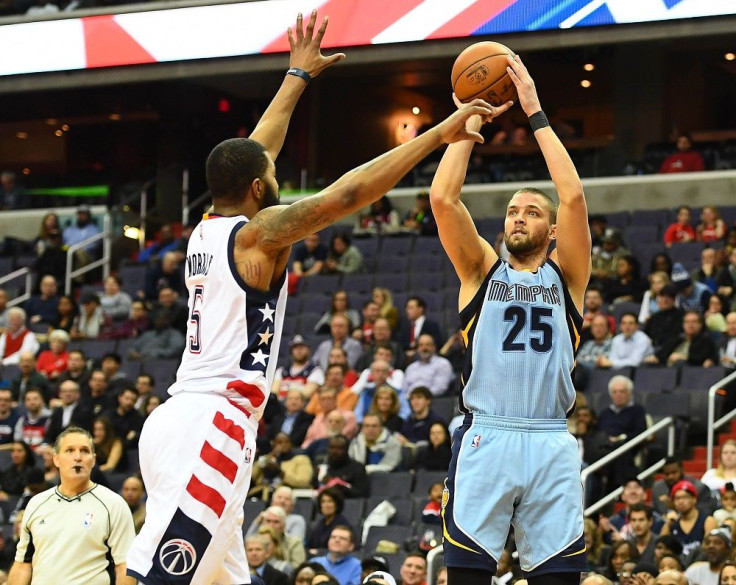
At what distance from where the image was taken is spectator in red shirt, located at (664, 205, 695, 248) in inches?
627

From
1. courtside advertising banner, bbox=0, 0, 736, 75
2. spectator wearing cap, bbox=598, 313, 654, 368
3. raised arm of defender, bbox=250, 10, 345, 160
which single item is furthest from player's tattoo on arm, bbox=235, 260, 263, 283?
courtside advertising banner, bbox=0, 0, 736, 75

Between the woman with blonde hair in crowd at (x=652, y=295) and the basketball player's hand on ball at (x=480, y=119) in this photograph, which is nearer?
the basketball player's hand on ball at (x=480, y=119)

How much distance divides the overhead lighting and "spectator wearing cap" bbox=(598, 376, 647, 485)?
10923 millimetres

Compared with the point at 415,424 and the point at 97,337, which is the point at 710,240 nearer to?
the point at 415,424

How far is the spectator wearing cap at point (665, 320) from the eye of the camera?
13.4 metres

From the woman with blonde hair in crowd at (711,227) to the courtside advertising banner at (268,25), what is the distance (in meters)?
2.58

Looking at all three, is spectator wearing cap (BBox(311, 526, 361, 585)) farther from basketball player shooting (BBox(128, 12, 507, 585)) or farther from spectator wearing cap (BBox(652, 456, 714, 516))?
basketball player shooting (BBox(128, 12, 507, 585))

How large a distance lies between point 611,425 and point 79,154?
1598 centimetres

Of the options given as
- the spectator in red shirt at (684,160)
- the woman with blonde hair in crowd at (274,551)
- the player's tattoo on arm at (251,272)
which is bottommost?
the woman with blonde hair in crowd at (274,551)

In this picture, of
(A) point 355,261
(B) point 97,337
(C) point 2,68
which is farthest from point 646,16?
(C) point 2,68

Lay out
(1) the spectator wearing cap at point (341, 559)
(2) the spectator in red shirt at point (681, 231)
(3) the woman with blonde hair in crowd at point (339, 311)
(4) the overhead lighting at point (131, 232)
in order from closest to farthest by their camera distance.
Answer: (1) the spectator wearing cap at point (341, 559)
(3) the woman with blonde hair in crowd at point (339, 311)
(2) the spectator in red shirt at point (681, 231)
(4) the overhead lighting at point (131, 232)

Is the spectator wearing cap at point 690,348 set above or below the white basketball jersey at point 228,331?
below

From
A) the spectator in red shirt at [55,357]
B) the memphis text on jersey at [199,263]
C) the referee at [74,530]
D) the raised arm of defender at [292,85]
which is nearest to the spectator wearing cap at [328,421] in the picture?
the spectator in red shirt at [55,357]

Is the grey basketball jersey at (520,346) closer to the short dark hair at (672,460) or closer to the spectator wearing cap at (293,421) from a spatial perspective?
the short dark hair at (672,460)
